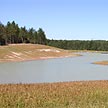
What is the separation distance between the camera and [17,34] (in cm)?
13488

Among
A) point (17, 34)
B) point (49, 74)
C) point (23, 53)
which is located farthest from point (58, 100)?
point (17, 34)

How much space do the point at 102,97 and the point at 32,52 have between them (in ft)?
283

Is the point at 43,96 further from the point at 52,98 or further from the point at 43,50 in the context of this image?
the point at 43,50

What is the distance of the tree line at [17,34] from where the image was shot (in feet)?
406

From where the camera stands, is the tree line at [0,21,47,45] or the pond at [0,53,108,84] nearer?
the pond at [0,53,108,84]

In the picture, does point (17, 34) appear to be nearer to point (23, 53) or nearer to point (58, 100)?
point (23, 53)

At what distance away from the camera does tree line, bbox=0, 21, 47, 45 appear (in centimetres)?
12360

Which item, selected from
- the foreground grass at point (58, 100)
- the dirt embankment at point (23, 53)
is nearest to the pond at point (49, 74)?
the foreground grass at point (58, 100)

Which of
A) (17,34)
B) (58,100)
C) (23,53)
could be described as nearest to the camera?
(58,100)

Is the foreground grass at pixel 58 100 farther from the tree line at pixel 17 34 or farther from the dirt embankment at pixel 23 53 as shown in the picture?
the tree line at pixel 17 34

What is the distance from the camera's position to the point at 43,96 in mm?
14852

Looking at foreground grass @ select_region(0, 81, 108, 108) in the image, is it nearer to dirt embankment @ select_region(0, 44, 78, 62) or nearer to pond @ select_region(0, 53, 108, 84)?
pond @ select_region(0, 53, 108, 84)

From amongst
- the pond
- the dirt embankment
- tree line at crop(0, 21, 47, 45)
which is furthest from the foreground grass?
tree line at crop(0, 21, 47, 45)

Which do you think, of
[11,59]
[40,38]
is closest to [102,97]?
[11,59]
